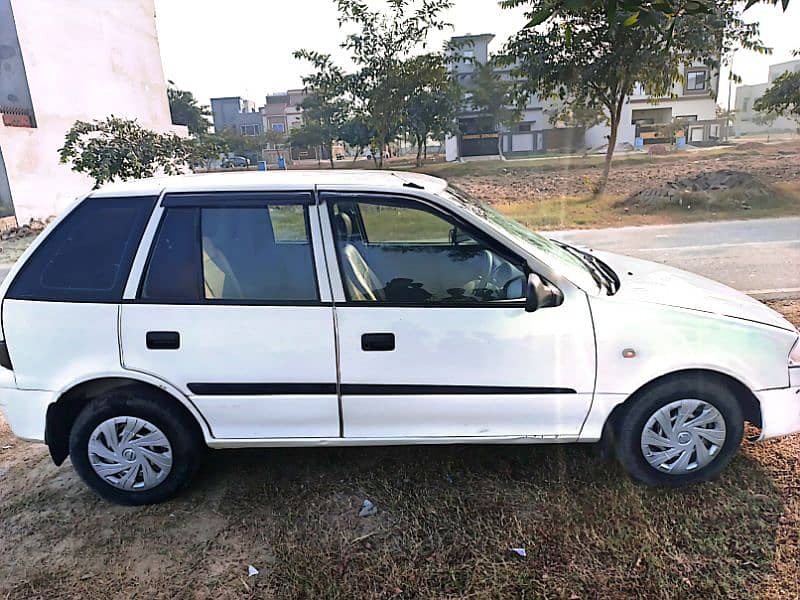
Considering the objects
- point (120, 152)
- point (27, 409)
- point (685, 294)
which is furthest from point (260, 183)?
point (120, 152)

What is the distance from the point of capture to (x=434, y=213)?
2.93 m

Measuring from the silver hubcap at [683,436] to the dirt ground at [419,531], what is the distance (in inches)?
6.1

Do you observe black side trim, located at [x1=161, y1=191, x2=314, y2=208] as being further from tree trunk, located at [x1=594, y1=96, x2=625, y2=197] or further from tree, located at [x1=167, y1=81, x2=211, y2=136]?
tree, located at [x1=167, y1=81, x2=211, y2=136]

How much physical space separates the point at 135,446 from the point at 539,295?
86.1 inches

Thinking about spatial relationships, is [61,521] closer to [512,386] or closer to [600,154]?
[512,386]

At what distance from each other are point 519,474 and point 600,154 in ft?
102

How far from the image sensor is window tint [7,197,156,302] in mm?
2822

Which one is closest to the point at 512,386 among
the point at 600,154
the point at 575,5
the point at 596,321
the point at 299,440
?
the point at 596,321

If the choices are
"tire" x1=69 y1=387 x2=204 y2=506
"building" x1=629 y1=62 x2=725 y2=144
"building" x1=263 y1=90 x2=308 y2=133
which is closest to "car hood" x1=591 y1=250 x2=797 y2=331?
"tire" x1=69 y1=387 x2=204 y2=506

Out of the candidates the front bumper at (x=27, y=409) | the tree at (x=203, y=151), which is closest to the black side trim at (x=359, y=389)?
the front bumper at (x=27, y=409)

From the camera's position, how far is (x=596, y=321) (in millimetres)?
2775

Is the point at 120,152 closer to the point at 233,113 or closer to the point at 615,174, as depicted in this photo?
the point at 615,174

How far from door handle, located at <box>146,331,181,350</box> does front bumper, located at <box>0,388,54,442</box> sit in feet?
2.00

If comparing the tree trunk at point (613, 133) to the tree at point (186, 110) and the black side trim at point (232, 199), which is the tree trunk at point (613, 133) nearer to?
the black side trim at point (232, 199)
